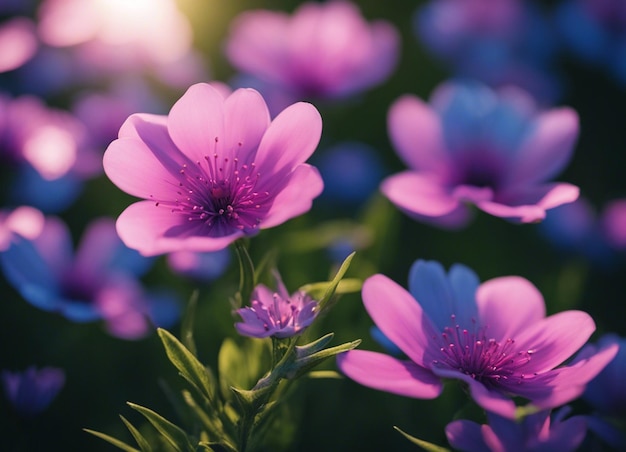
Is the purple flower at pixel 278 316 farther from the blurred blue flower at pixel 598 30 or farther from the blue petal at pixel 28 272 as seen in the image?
the blurred blue flower at pixel 598 30

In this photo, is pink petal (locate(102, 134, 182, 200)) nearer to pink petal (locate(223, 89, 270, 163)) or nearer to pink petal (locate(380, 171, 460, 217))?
pink petal (locate(223, 89, 270, 163))

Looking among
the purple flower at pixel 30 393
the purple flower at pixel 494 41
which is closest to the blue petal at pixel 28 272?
the purple flower at pixel 30 393

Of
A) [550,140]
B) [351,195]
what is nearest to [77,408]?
[351,195]

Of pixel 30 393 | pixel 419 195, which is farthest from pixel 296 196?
pixel 30 393

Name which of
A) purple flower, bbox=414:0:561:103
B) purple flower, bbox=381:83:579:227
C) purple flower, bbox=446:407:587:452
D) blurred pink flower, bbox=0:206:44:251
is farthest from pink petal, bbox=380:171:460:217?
purple flower, bbox=414:0:561:103

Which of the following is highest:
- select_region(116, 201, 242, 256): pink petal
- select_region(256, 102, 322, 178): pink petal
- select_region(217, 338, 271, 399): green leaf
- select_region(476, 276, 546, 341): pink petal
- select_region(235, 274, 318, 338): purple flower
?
select_region(256, 102, 322, 178): pink petal

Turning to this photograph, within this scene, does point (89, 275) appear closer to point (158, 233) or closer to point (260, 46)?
point (158, 233)

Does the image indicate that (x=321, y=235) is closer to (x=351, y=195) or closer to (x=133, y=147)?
(x=351, y=195)
